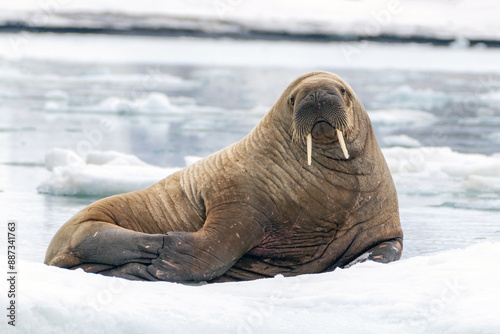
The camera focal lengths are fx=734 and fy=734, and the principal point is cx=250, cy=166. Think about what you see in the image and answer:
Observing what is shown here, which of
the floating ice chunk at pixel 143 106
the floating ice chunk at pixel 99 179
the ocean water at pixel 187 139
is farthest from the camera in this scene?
the floating ice chunk at pixel 143 106

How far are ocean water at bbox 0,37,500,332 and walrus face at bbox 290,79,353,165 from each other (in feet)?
2.81

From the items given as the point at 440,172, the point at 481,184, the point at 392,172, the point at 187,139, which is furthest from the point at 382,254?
the point at 187,139

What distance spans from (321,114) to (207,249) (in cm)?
101

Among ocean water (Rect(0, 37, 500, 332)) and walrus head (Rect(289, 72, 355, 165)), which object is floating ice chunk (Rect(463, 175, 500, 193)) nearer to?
ocean water (Rect(0, 37, 500, 332))

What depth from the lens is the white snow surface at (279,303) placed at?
3.09m

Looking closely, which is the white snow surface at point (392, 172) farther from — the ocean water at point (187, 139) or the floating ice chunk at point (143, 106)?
the floating ice chunk at point (143, 106)

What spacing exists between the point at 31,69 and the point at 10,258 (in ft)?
81.1

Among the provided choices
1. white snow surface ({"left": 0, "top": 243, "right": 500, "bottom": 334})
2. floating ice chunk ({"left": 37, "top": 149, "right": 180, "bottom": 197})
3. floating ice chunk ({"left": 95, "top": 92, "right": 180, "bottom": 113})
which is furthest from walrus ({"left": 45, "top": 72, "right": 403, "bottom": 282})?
floating ice chunk ({"left": 95, "top": 92, "right": 180, "bottom": 113})

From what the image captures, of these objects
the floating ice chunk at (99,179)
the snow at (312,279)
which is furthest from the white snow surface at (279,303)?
the floating ice chunk at (99,179)

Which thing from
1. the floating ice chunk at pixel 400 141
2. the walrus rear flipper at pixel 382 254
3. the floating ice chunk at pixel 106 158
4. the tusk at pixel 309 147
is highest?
the tusk at pixel 309 147

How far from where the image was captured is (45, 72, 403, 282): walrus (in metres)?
4.20

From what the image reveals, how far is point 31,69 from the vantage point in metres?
27.3

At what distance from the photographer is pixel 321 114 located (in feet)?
13.8

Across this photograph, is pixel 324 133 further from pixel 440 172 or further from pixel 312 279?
pixel 440 172
